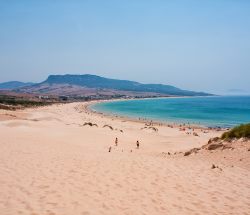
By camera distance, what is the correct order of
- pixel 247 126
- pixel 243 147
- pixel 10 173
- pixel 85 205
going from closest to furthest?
pixel 85 205 → pixel 10 173 → pixel 243 147 → pixel 247 126

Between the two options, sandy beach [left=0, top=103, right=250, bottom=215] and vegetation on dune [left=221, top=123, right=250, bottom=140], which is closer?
sandy beach [left=0, top=103, right=250, bottom=215]

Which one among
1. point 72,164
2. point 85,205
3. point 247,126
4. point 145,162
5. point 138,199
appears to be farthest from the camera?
point 247,126

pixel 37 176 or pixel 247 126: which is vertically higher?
pixel 247 126

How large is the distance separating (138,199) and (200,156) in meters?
9.29

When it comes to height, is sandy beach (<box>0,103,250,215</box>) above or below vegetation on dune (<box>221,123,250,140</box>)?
below

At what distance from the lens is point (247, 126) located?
747 inches

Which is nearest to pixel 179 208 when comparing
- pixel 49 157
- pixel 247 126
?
pixel 49 157

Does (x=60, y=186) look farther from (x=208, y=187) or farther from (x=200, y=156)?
(x=200, y=156)

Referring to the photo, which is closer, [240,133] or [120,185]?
[120,185]

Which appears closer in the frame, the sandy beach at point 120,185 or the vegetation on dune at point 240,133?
the sandy beach at point 120,185

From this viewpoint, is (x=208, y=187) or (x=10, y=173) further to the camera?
(x=10, y=173)

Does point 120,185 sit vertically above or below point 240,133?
below

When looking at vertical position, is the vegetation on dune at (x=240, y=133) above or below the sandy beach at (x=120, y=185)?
above

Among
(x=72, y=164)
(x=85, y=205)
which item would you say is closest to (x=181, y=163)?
(x=72, y=164)
